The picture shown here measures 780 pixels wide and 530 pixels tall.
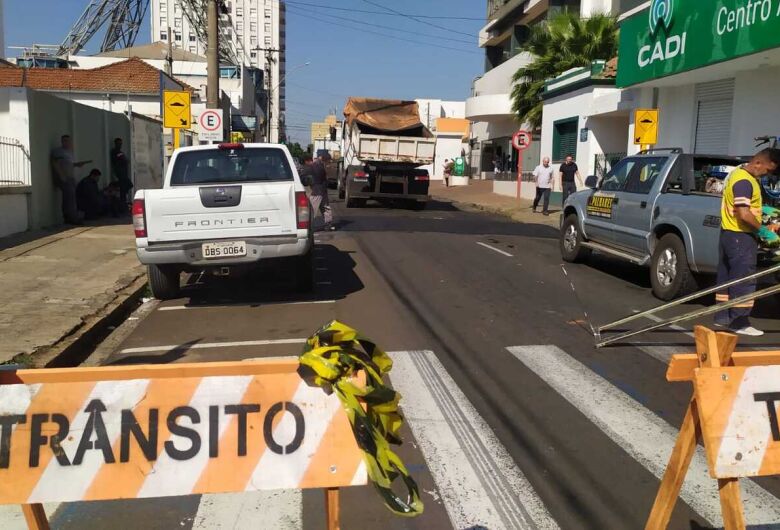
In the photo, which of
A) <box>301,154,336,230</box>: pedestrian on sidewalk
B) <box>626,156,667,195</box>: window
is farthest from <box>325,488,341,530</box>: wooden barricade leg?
<box>301,154,336,230</box>: pedestrian on sidewalk

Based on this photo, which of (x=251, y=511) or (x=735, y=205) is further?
(x=735, y=205)

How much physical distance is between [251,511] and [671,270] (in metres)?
6.88

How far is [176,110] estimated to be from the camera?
50.6 ft

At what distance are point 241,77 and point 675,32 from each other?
148 ft

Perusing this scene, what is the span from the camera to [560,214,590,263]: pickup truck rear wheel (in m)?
12.0

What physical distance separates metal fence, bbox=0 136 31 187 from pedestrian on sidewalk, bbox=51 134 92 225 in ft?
3.51

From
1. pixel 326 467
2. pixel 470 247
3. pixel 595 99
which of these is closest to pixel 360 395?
pixel 326 467

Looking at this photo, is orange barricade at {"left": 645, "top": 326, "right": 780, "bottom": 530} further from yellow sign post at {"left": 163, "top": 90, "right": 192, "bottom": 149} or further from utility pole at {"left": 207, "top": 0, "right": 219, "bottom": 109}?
utility pole at {"left": 207, "top": 0, "right": 219, "bottom": 109}

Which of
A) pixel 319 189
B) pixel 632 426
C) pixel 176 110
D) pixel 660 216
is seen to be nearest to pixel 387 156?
pixel 319 189

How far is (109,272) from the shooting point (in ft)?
33.2

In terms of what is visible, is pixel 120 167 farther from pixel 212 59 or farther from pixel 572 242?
pixel 572 242

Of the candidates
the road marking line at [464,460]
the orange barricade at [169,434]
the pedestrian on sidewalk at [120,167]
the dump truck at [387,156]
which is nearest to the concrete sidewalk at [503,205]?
the dump truck at [387,156]

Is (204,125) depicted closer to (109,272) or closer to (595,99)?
(109,272)

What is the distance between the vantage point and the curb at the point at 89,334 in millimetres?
6090
